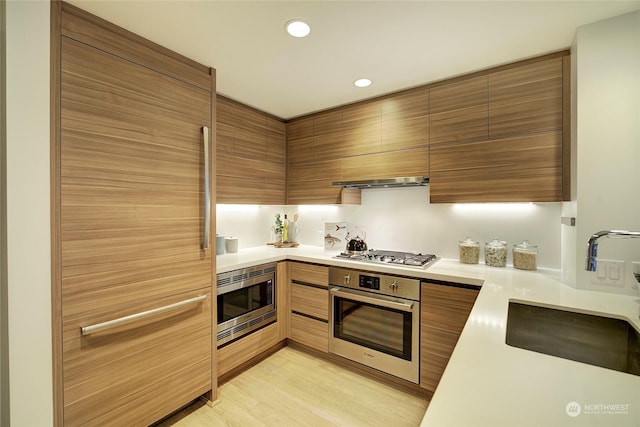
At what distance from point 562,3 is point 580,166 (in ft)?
2.77

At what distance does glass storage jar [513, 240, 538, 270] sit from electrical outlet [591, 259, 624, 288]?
0.47m

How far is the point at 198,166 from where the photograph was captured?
5.88 ft

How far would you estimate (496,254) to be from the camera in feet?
6.84

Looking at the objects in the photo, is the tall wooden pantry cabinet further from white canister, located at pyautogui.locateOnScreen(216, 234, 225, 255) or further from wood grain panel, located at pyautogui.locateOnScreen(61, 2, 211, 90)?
white canister, located at pyautogui.locateOnScreen(216, 234, 225, 255)

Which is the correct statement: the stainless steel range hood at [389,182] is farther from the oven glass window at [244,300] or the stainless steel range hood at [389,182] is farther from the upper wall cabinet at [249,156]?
Answer: the oven glass window at [244,300]

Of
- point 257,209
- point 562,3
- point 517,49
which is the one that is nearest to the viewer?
point 562,3

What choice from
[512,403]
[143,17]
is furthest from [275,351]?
[143,17]

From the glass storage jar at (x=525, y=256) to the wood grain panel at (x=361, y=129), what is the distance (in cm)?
134

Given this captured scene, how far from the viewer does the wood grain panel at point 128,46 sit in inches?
51.4

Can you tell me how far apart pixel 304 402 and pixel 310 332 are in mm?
601

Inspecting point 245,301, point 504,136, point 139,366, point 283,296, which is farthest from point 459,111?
point 139,366

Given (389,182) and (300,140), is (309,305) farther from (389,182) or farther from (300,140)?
(300,140)

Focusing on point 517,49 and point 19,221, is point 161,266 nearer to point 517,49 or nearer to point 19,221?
point 19,221

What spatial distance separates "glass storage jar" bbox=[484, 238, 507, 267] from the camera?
6.83 ft
